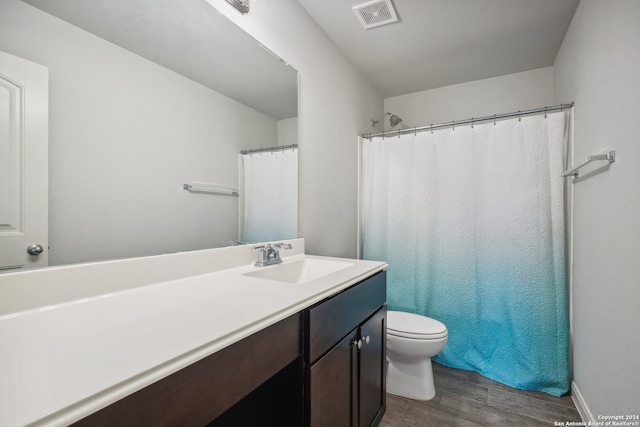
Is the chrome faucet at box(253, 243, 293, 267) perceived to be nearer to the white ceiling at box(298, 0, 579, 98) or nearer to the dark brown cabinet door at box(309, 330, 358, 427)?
the dark brown cabinet door at box(309, 330, 358, 427)

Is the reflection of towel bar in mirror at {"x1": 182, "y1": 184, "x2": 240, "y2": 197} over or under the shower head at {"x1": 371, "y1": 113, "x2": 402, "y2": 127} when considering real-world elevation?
under

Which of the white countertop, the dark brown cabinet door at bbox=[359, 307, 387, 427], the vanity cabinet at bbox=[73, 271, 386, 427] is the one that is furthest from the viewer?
the dark brown cabinet door at bbox=[359, 307, 387, 427]

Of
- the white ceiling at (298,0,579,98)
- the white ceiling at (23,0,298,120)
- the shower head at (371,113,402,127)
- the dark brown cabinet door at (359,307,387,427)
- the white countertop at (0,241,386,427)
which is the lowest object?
the dark brown cabinet door at (359,307,387,427)

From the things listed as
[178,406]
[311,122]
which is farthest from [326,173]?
[178,406]

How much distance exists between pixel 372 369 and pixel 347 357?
311mm

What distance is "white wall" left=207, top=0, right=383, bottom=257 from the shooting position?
157cm

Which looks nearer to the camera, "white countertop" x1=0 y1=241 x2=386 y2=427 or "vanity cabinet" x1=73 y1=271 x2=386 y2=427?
"white countertop" x1=0 y1=241 x2=386 y2=427

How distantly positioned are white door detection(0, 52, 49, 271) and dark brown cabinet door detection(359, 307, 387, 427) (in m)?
1.10

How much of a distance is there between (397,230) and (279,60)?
1.45m

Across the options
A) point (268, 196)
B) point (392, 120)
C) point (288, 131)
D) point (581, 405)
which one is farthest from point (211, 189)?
point (581, 405)

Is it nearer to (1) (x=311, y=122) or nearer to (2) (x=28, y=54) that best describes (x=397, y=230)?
(1) (x=311, y=122)

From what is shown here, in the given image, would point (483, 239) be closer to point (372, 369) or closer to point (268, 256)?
point (372, 369)

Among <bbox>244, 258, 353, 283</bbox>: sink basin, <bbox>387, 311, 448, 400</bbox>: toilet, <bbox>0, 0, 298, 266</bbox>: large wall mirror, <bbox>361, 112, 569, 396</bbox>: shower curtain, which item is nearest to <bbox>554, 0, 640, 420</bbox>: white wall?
<bbox>361, 112, 569, 396</bbox>: shower curtain

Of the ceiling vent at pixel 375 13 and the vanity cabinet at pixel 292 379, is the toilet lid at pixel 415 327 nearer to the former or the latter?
the vanity cabinet at pixel 292 379
